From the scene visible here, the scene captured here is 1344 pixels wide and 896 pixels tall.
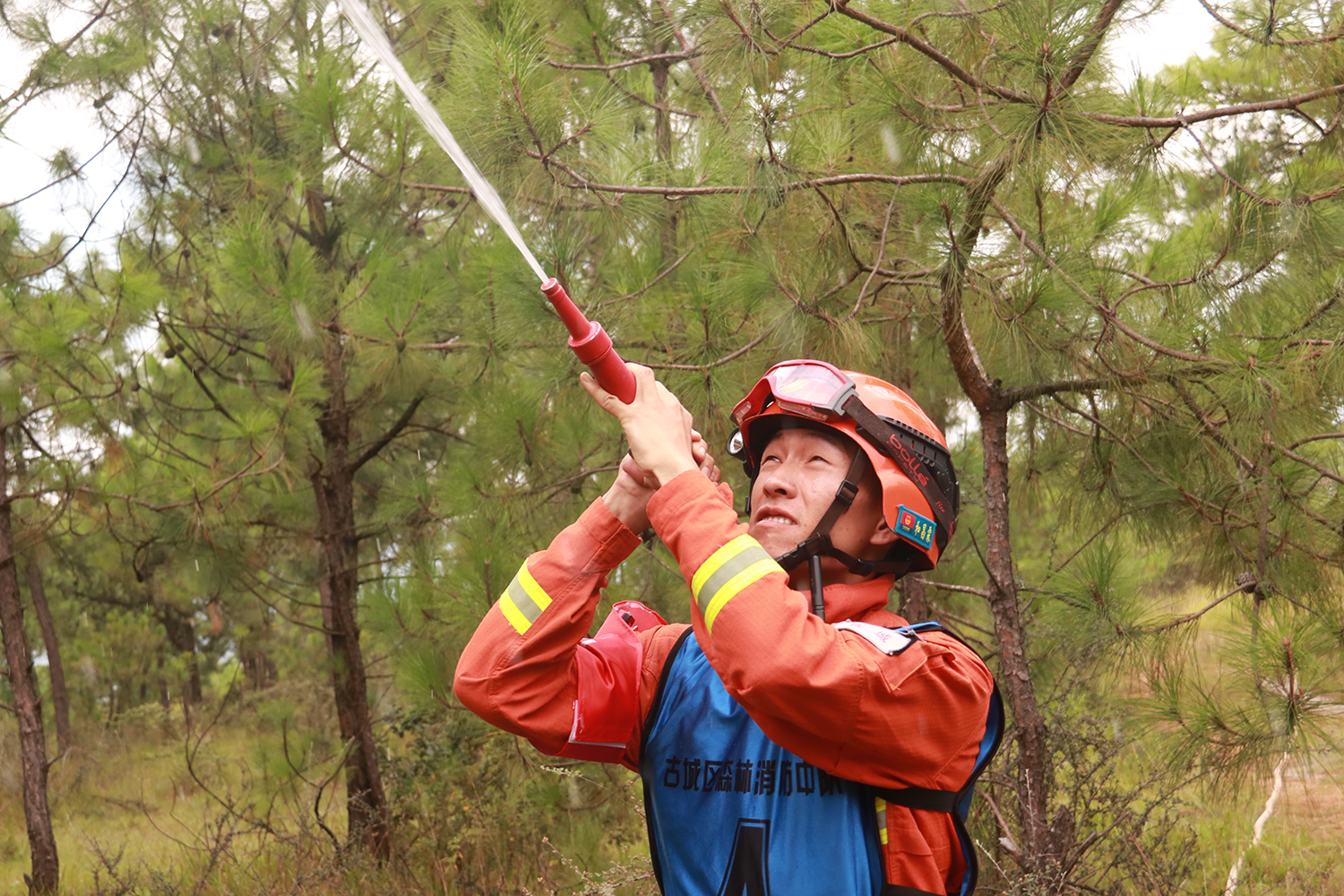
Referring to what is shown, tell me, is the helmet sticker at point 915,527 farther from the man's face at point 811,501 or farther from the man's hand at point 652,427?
the man's hand at point 652,427

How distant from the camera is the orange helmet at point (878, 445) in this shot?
6.78ft

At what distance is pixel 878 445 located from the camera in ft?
6.88

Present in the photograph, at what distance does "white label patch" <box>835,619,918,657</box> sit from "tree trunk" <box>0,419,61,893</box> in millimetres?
6916

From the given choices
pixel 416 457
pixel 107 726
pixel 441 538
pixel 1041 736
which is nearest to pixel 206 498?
pixel 441 538

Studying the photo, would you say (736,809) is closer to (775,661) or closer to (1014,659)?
(775,661)

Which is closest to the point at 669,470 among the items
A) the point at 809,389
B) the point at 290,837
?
the point at 809,389

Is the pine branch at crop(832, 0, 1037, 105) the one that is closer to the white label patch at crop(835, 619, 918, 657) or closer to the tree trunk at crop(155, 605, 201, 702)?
the white label patch at crop(835, 619, 918, 657)

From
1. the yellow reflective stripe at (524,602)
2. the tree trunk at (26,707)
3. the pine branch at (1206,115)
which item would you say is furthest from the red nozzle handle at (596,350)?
the tree trunk at (26,707)

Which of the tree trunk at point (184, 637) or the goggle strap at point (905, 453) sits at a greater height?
the tree trunk at point (184, 637)

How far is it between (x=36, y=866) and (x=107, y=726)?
31.3 ft

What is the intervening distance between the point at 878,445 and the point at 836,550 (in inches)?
8.8

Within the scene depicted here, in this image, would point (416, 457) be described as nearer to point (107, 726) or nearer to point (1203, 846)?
point (1203, 846)

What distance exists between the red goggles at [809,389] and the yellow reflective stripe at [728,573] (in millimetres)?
512

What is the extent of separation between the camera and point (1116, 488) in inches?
177
